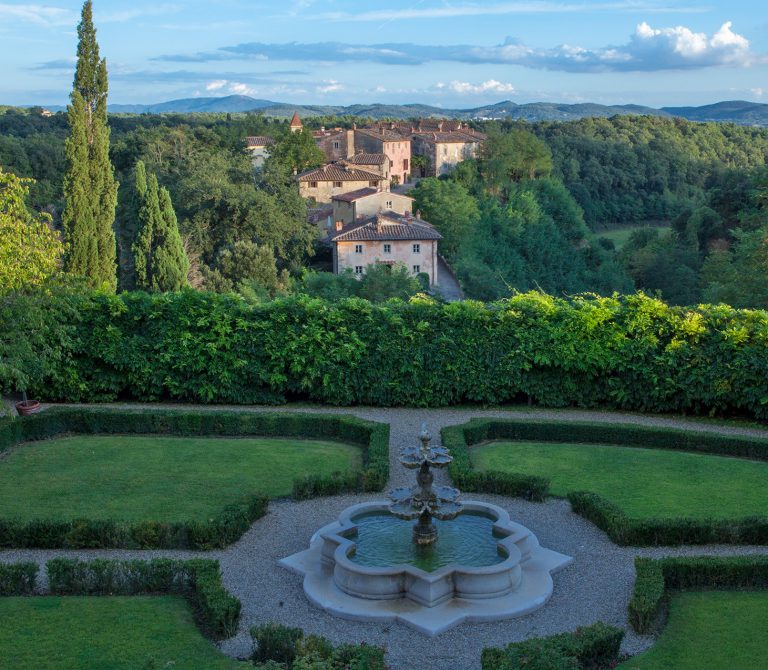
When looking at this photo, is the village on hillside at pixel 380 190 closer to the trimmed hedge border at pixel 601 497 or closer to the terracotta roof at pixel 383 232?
the terracotta roof at pixel 383 232

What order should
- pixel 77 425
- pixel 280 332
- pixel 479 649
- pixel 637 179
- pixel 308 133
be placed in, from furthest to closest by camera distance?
pixel 637 179 < pixel 308 133 < pixel 280 332 < pixel 77 425 < pixel 479 649

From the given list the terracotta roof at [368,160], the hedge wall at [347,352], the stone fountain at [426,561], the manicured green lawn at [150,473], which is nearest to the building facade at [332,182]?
the terracotta roof at [368,160]

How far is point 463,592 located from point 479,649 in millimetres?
1349

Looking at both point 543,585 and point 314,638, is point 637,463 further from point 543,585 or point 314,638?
point 314,638

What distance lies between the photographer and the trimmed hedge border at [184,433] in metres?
13.4

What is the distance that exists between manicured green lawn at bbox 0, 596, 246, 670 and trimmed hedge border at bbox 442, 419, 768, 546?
677cm

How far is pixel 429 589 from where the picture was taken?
448 inches

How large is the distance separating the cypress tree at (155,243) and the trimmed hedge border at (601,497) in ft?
81.9

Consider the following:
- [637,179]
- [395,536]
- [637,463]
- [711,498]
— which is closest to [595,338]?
[637,463]

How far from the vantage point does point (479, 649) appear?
1039cm

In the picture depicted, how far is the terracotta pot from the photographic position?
20625 mm

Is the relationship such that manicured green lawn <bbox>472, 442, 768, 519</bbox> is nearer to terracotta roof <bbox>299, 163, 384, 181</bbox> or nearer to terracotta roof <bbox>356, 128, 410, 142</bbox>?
terracotta roof <bbox>299, 163, 384, 181</bbox>

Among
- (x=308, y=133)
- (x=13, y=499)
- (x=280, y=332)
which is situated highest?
(x=308, y=133)

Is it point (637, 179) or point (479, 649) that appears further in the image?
→ point (637, 179)
